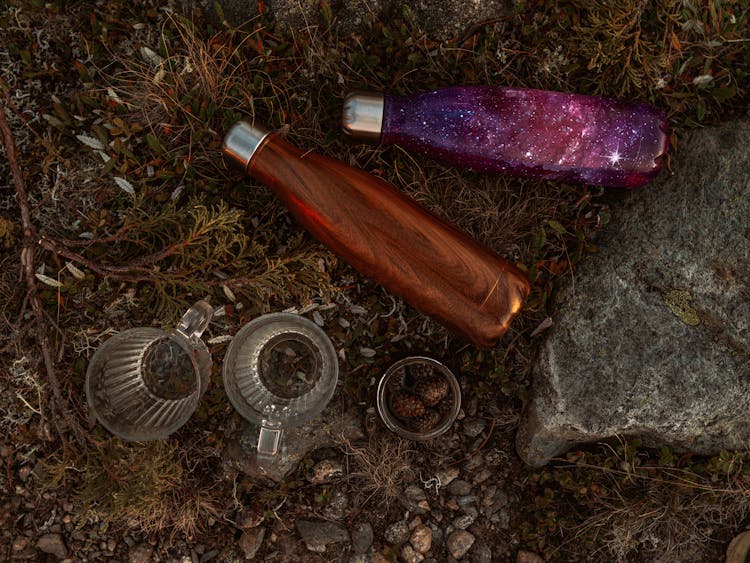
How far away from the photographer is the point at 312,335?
2.65 metres

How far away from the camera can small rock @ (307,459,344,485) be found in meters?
2.87

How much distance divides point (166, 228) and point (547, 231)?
1.56 metres

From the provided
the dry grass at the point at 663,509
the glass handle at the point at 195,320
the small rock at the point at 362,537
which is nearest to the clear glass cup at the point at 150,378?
the glass handle at the point at 195,320

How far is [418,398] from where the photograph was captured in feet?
9.12

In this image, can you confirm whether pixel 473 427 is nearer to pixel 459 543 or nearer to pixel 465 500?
pixel 465 500

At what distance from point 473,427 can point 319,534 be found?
0.79 metres

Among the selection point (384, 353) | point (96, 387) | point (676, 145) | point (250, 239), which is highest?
point (676, 145)

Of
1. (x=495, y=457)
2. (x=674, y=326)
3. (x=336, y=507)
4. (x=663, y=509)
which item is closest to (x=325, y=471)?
(x=336, y=507)

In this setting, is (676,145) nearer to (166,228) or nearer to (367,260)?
(367,260)

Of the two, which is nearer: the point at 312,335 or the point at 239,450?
the point at 312,335

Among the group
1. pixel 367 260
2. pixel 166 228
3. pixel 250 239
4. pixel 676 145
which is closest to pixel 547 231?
pixel 676 145

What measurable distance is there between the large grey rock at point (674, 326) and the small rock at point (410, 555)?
29.5 inches

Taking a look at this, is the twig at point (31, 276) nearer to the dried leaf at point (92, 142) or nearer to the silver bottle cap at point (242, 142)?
the dried leaf at point (92, 142)

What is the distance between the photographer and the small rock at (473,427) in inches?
115
